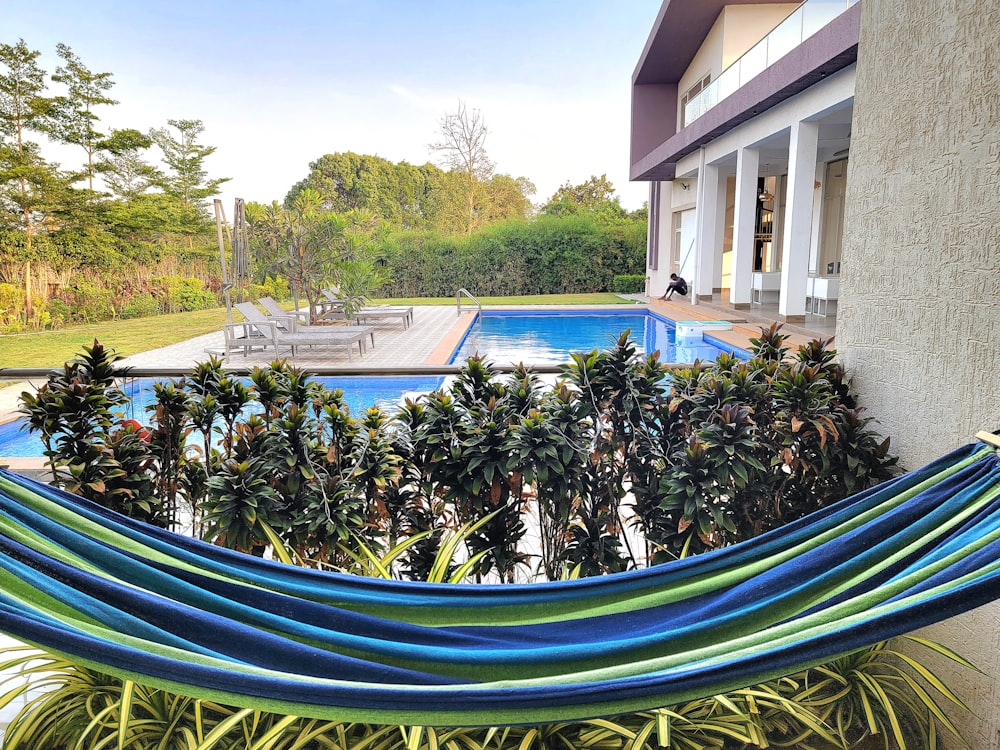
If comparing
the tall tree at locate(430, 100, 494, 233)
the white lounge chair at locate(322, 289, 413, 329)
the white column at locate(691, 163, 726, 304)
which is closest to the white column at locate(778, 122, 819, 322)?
the white column at locate(691, 163, 726, 304)

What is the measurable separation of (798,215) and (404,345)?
5430 millimetres

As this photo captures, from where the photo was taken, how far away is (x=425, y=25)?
26.4 metres

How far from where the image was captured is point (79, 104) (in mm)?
17125

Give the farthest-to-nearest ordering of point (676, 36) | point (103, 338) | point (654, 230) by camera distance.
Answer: point (654, 230)
point (676, 36)
point (103, 338)

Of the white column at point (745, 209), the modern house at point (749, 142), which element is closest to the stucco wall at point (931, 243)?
the modern house at point (749, 142)

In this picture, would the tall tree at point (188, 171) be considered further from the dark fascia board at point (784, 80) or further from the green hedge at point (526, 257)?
the dark fascia board at point (784, 80)

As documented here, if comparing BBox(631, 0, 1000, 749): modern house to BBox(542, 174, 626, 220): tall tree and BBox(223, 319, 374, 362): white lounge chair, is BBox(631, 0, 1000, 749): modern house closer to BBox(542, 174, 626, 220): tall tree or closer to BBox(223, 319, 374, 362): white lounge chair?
BBox(223, 319, 374, 362): white lounge chair

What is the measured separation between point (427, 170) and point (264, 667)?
29174 millimetres

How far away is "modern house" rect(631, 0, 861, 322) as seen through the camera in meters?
8.27

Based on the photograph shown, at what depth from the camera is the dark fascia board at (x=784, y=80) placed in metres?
7.01

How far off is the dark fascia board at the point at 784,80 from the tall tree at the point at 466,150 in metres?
12.4

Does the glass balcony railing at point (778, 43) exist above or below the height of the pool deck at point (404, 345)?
above

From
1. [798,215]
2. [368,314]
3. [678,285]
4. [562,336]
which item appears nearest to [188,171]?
[368,314]

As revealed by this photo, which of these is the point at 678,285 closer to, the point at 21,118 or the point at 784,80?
the point at 784,80
